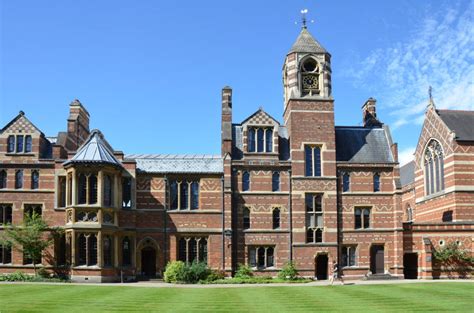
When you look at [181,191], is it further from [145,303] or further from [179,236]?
[145,303]

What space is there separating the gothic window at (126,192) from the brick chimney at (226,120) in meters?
7.94

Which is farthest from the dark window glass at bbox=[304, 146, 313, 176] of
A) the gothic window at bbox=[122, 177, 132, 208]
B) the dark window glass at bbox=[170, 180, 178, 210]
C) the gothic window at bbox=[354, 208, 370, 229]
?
the gothic window at bbox=[122, 177, 132, 208]

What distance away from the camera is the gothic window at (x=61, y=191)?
42.9 metres

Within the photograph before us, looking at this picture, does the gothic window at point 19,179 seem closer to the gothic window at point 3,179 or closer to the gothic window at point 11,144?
the gothic window at point 3,179

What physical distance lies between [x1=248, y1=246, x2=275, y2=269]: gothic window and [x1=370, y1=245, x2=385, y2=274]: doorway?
820 centimetres

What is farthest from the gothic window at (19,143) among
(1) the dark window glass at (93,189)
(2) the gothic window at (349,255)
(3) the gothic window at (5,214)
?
(2) the gothic window at (349,255)

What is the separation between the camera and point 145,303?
24.6m

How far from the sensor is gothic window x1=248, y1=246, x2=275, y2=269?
145 feet

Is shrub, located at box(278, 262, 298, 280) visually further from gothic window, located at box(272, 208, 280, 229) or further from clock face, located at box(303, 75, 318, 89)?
clock face, located at box(303, 75, 318, 89)

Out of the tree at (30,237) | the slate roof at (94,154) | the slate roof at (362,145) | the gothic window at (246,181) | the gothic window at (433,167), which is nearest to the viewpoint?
the tree at (30,237)

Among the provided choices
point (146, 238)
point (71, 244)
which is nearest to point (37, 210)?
point (71, 244)

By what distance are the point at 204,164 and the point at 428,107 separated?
76.7 ft

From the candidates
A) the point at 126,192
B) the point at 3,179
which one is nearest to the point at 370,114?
the point at 126,192

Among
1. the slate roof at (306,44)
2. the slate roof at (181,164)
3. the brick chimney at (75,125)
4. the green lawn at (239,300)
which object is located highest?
the slate roof at (306,44)
